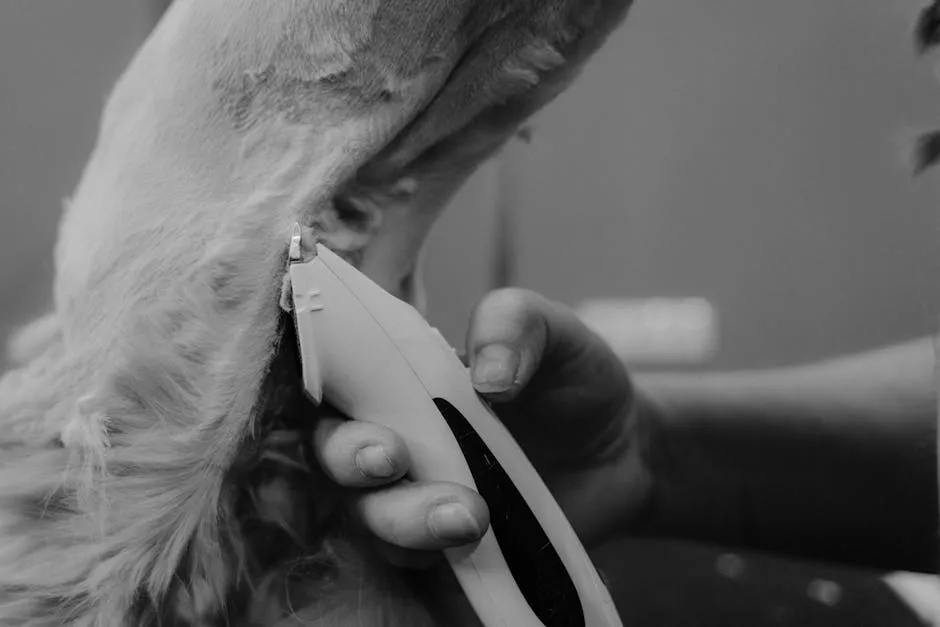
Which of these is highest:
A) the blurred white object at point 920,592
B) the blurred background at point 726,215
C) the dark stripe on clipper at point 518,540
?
the blurred background at point 726,215

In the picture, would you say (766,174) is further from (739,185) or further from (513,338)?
(513,338)

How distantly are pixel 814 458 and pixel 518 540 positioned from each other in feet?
0.57

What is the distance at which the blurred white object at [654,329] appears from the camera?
39cm

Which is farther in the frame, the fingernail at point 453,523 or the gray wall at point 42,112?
the gray wall at point 42,112

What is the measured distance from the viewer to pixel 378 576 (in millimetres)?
345

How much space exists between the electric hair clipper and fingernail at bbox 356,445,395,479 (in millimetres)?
13

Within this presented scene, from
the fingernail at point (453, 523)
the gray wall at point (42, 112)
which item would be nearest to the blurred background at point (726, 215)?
the fingernail at point (453, 523)

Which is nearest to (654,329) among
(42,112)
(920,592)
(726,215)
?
(726,215)

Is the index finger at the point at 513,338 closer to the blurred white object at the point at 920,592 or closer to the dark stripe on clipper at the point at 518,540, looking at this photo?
the dark stripe on clipper at the point at 518,540

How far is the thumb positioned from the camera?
0.33 m

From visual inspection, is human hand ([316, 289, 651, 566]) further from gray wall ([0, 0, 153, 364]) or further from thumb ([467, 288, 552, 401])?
gray wall ([0, 0, 153, 364])

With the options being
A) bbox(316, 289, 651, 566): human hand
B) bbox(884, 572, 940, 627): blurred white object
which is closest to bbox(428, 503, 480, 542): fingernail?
bbox(316, 289, 651, 566): human hand

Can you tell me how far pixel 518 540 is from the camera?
0.32m

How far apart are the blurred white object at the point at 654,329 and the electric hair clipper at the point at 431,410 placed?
99 mm
